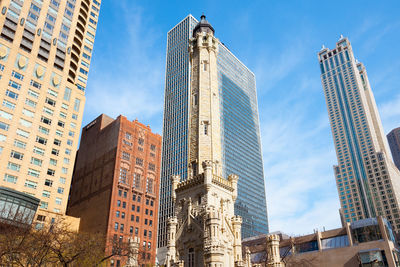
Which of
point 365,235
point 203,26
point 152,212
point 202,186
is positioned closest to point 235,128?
point 152,212

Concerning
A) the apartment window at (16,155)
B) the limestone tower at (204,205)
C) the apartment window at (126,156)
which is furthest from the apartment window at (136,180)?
the limestone tower at (204,205)

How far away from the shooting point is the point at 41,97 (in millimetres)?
79938

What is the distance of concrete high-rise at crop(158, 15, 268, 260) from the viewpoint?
486 feet

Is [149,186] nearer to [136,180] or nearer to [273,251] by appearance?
[136,180]

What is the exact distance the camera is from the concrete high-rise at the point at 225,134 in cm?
14814

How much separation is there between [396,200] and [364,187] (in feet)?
56.8

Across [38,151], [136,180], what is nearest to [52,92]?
[38,151]

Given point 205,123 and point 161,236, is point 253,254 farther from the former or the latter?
point 205,123

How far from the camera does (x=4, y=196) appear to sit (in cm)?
6100

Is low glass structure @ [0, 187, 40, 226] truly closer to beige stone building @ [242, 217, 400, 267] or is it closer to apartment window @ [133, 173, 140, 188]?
apartment window @ [133, 173, 140, 188]

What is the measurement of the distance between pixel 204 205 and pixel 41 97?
2375 inches

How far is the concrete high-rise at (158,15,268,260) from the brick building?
32094 mm

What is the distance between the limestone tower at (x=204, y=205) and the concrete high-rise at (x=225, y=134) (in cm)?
9098

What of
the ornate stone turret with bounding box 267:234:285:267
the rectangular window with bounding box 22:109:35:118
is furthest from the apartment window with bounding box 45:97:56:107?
the ornate stone turret with bounding box 267:234:285:267
